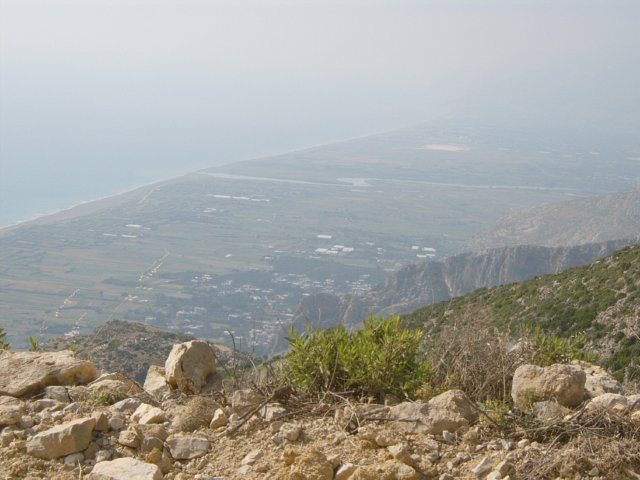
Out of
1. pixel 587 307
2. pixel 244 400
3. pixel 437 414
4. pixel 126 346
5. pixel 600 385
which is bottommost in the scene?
pixel 587 307

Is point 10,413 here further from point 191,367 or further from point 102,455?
point 191,367

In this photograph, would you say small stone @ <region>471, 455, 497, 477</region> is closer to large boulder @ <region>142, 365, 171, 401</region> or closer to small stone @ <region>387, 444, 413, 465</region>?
small stone @ <region>387, 444, 413, 465</region>

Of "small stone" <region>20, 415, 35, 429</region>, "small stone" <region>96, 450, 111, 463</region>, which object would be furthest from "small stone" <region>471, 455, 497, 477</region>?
"small stone" <region>20, 415, 35, 429</region>

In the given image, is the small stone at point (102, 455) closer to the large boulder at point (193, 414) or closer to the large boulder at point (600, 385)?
the large boulder at point (193, 414)

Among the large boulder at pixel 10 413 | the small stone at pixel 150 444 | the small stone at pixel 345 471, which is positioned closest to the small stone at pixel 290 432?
the small stone at pixel 345 471

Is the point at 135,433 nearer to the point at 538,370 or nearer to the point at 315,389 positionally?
the point at 315,389

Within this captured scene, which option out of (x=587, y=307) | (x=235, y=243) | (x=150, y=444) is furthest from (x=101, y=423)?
(x=235, y=243)

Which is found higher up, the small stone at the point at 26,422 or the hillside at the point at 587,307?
the small stone at the point at 26,422
